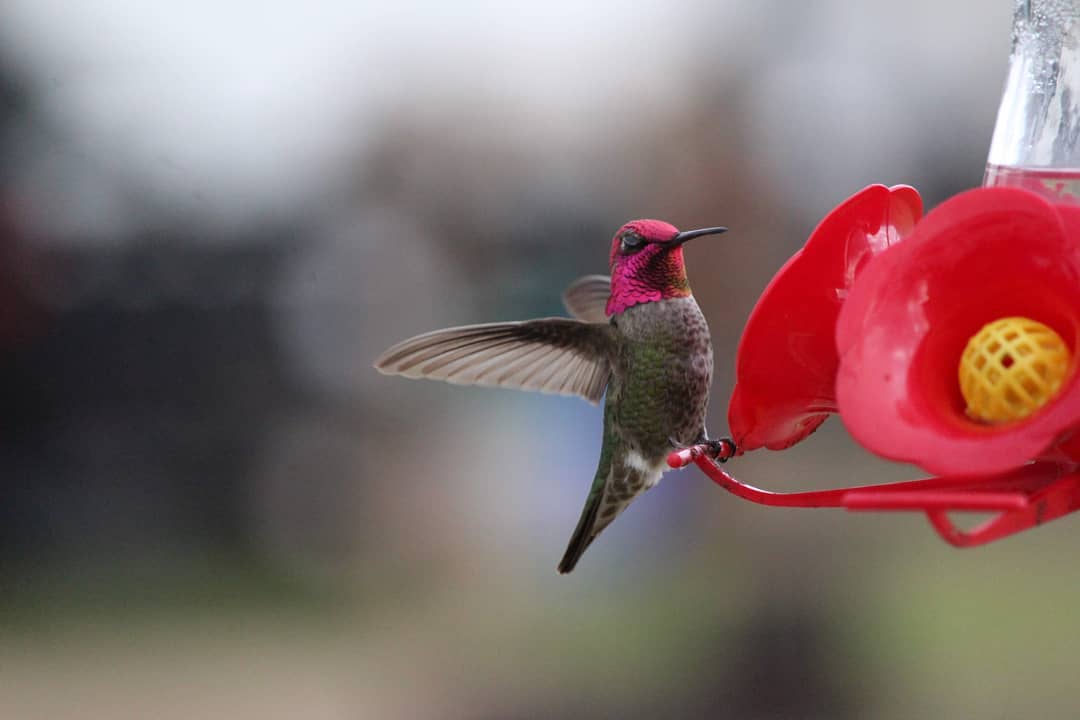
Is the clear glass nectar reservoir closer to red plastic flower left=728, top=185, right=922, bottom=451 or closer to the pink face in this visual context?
red plastic flower left=728, top=185, right=922, bottom=451

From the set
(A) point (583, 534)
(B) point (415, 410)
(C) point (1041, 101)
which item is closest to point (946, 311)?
(C) point (1041, 101)

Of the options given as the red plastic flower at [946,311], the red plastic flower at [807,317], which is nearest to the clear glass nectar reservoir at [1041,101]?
the red plastic flower at [807,317]

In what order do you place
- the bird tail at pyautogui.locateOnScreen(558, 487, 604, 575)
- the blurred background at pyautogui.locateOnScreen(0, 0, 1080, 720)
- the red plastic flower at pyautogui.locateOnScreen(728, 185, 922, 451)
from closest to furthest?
1. the red plastic flower at pyautogui.locateOnScreen(728, 185, 922, 451)
2. the bird tail at pyautogui.locateOnScreen(558, 487, 604, 575)
3. the blurred background at pyautogui.locateOnScreen(0, 0, 1080, 720)

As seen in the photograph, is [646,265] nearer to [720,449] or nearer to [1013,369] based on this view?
→ [720,449]

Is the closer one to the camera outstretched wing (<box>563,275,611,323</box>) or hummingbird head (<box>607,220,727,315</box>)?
hummingbird head (<box>607,220,727,315</box>)

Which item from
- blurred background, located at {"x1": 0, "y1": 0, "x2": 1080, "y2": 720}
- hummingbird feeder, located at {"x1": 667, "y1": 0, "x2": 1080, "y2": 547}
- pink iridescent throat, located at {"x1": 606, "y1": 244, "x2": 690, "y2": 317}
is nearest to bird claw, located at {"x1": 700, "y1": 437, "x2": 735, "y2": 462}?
hummingbird feeder, located at {"x1": 667, "y1": 0, "x2": 1080, "y2": 547}

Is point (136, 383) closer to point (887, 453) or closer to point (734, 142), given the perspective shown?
point (734, 142)

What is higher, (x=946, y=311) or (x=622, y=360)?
(x=946, y=311)
